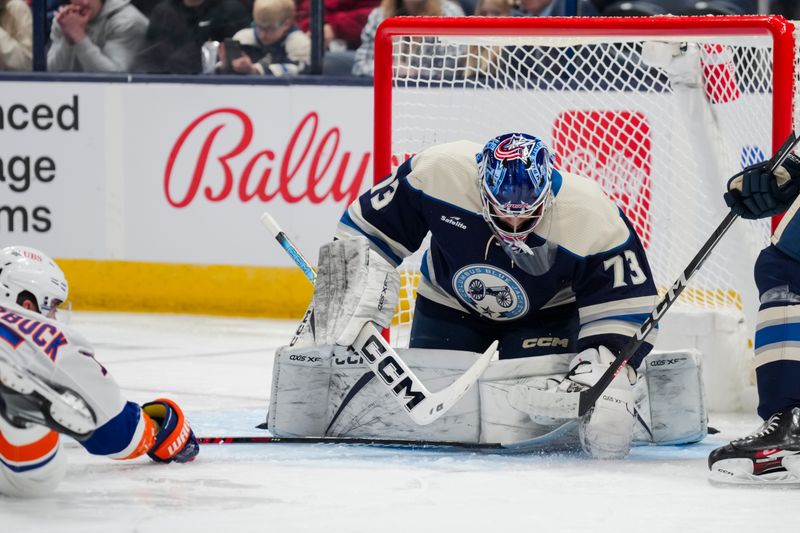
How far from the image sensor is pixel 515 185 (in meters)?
2.97

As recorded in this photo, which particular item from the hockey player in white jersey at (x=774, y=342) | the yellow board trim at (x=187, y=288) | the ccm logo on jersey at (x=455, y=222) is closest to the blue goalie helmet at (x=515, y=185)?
the ccm logo on jersey at (x=455, y=222)

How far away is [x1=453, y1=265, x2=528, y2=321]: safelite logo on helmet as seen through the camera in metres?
3.23

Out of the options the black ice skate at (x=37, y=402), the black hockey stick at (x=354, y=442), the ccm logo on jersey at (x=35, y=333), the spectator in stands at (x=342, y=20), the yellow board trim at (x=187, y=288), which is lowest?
the yellow board trim at (x=187, y=288)

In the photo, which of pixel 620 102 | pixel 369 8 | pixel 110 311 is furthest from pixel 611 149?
pixel 110 311

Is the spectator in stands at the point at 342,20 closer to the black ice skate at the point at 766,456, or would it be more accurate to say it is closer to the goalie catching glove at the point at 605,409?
the goalie catching glove at the point at 605,409

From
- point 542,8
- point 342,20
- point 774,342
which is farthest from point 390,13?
point 774,342

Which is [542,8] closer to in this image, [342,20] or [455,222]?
[342,20]

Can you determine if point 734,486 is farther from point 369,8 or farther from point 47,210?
point 47,210

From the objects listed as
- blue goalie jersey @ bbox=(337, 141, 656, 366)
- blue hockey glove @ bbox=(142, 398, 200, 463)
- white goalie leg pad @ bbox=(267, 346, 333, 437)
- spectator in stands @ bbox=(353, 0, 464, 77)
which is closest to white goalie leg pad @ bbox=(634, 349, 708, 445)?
blue goalie jersey @ bbox=(337, 141, 656, 366)

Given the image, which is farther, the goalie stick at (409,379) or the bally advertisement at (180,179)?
the bally advertisement at (180,179)

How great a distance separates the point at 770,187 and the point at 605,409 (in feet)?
1.82

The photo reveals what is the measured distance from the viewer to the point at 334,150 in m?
5.82

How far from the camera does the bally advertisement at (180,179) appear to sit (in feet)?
19.2

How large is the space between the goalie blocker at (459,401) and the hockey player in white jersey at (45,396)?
51 cm
